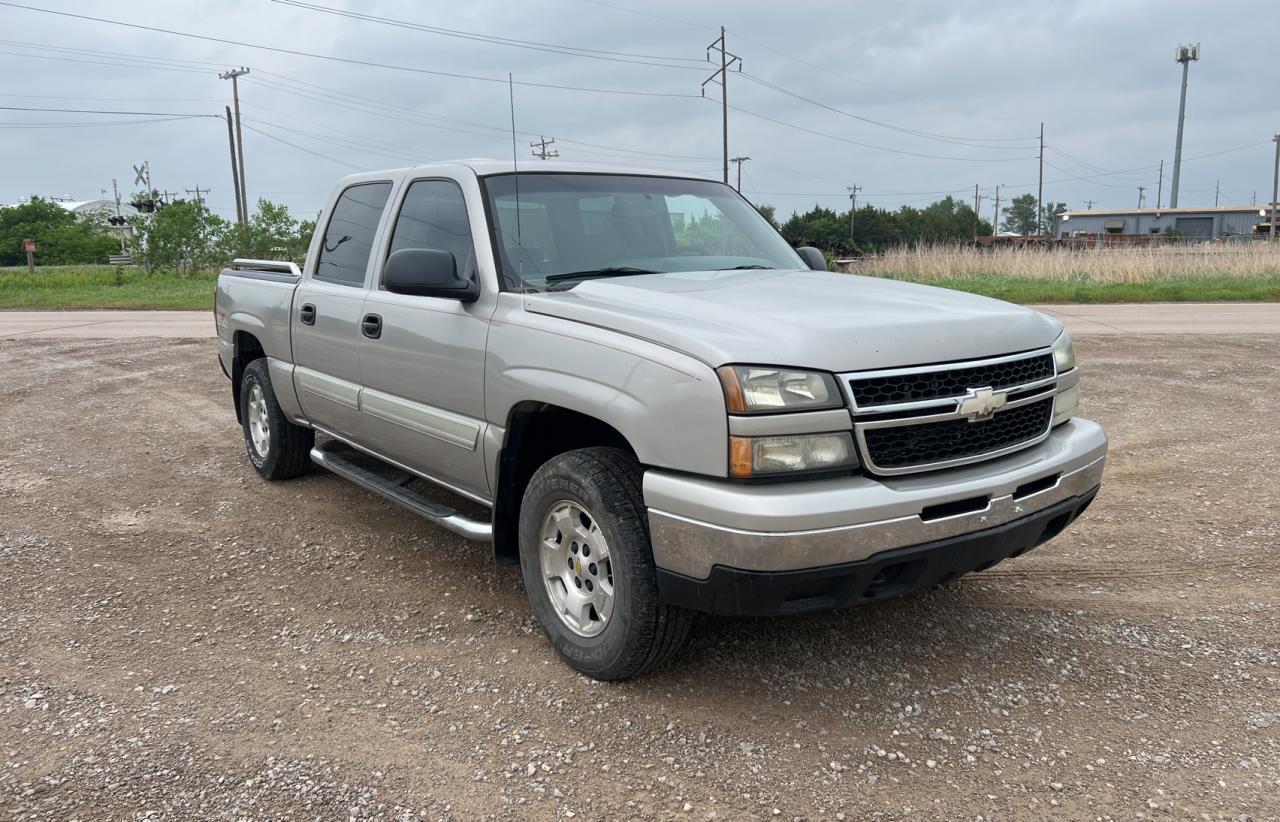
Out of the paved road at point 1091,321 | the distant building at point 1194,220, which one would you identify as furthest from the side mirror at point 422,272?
the distant building at point 1194,220

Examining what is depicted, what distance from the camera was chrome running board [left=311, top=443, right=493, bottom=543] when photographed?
386 centimetres

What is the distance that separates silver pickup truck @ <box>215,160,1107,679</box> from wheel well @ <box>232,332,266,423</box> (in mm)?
1690

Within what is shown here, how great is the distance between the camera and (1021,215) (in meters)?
151

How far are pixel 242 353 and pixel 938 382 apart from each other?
4.90 m

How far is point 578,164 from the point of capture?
4449 millimetres

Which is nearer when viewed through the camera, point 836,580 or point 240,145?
point 836,580

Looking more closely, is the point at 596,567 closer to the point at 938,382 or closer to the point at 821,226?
the point at 938,382

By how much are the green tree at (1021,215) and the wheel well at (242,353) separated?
15464cm

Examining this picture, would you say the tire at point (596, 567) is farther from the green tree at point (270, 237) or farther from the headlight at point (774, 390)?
the green tree at point (270, 237)

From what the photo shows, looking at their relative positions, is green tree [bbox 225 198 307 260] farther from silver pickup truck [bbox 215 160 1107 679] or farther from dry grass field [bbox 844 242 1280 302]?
silver pickup truck [bbox 215 160 1107 679]

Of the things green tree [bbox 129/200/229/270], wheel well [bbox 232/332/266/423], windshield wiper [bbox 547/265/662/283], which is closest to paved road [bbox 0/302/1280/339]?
wheel well [bbox 232/332/266/423]

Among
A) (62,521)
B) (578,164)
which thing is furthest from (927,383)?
(62,521)

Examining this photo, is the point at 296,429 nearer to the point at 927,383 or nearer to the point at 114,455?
the point at 114,455

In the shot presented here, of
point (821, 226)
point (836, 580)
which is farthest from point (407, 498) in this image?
point (821, 226)
